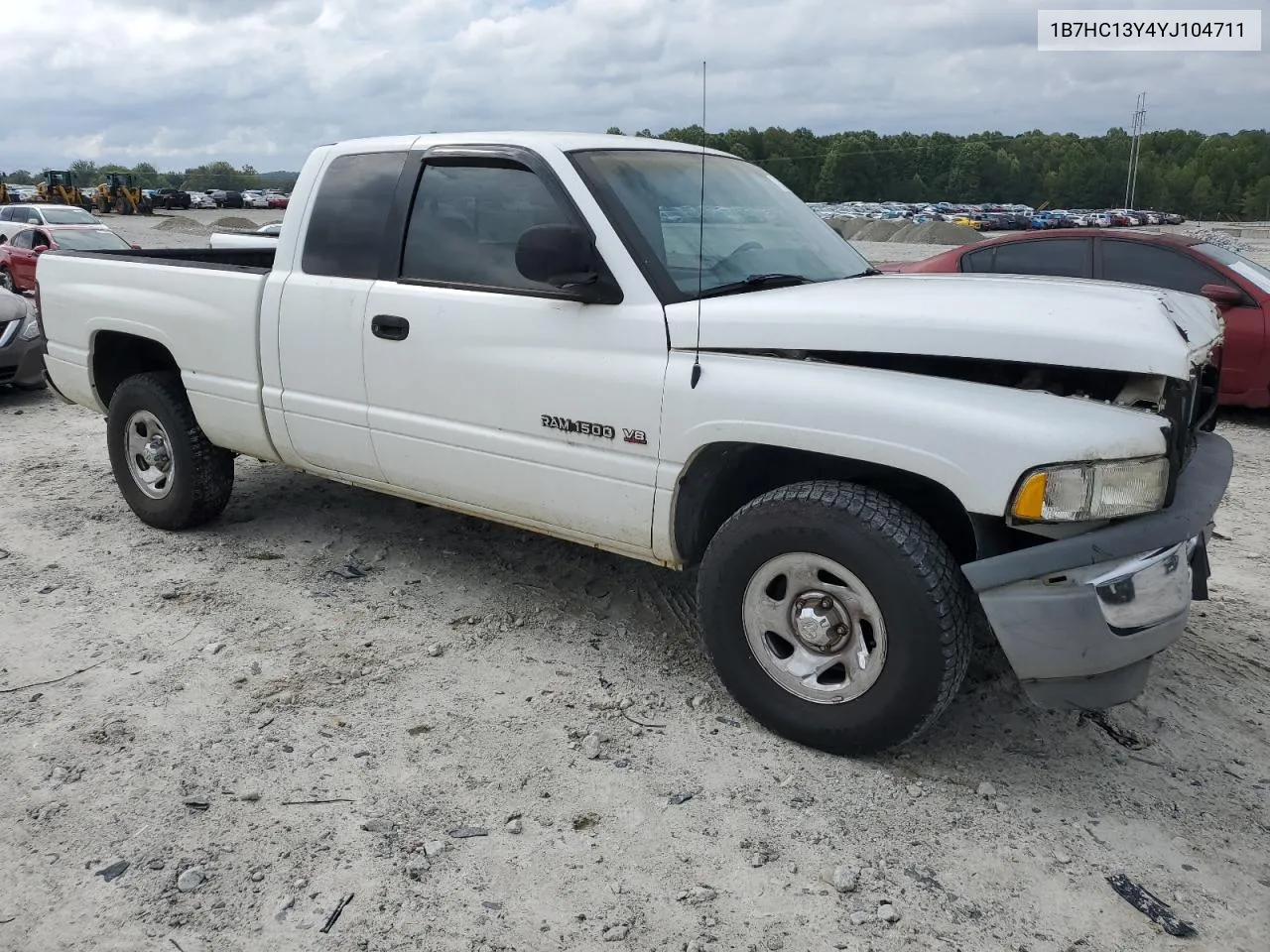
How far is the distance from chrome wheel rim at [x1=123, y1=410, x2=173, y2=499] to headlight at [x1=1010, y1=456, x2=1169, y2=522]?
13.9 ft

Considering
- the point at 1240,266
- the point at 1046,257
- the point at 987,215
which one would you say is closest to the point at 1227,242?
the point at 1240,266

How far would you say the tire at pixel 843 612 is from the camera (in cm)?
308

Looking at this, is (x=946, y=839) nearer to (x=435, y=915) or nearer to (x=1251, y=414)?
(x=435, y=915)

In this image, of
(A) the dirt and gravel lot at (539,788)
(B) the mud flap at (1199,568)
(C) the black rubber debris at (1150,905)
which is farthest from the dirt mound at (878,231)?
(C) the black rubber debris at (1150,905)

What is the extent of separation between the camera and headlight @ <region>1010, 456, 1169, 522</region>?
2.86 meters

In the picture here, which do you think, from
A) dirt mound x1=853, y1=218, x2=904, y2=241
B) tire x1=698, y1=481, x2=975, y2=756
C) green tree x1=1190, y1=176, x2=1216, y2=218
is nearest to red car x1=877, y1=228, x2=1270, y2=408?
tire x1=698, y1=481, x2=975, y2=756

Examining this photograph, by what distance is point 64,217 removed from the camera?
19.8 m

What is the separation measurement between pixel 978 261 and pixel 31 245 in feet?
50.6

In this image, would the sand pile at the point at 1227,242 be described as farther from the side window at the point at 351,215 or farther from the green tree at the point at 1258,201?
the green tree at the point at 1258,201

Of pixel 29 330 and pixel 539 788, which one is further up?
pixel 29 330

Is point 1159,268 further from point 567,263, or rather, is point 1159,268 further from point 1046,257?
point 567,263

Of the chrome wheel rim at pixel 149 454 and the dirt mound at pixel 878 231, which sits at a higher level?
the dirt mound at pixel 878 231

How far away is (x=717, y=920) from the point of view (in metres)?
2.66

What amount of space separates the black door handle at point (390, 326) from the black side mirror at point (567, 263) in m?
0.78
